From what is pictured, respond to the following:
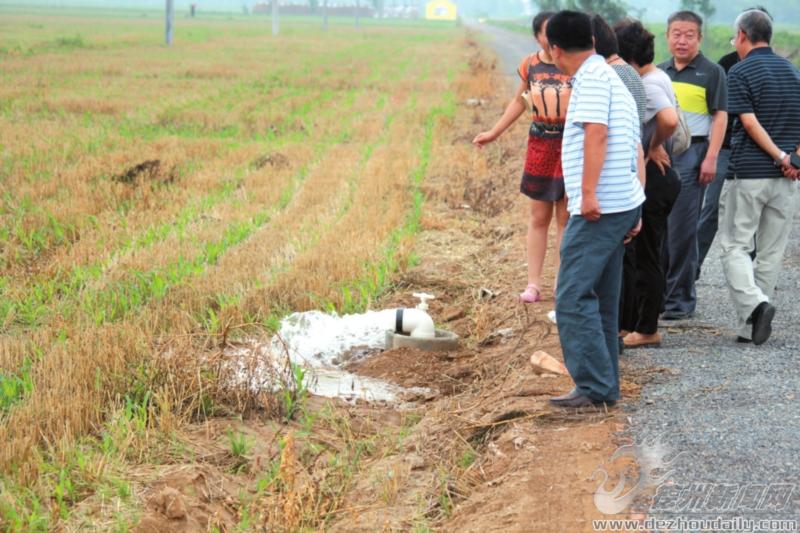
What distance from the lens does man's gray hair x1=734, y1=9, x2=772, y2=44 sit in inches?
255

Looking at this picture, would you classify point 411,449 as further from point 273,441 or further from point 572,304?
point 572,304

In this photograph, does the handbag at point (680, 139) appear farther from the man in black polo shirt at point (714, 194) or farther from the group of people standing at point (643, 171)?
the man in black polo shirt at point (714, 194)

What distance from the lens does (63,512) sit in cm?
455

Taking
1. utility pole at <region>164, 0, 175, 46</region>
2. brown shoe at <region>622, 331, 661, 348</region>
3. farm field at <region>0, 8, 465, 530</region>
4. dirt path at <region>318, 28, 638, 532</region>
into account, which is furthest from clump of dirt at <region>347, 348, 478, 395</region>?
utility pole at <region>164, 0, 175, 46</region>

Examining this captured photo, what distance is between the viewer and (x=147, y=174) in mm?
12812

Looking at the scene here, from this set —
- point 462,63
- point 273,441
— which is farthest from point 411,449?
point 462,63

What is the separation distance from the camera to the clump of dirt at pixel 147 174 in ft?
41.1

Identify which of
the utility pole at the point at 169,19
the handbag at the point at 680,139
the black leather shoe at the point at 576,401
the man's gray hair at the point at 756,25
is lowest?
the utility pole at the point at 169,19

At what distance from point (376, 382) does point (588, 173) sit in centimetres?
221

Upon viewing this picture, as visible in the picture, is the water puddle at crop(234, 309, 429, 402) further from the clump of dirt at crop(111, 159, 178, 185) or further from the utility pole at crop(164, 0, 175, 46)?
the utility pole at crop(164, 0, 175, 46)

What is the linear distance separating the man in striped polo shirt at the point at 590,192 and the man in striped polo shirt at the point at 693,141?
5.72ft

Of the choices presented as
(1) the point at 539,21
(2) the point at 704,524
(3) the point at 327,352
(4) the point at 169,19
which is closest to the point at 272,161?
(3) the point at 327,352

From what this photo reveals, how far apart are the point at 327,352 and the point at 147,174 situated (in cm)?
666

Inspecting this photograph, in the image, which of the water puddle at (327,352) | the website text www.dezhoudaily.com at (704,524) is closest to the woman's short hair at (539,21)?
the water puddle at (327,352)
